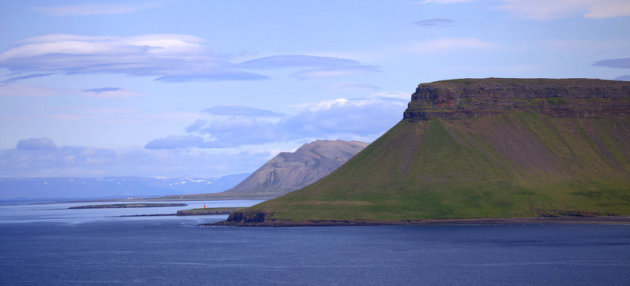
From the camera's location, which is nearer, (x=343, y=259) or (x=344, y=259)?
(x=344, y=259)

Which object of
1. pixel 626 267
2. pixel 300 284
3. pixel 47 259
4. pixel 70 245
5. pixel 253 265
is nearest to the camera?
pixel 300 284

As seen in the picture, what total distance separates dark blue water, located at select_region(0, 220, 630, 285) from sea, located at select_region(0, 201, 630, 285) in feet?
0.54

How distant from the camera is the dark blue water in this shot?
120 metres

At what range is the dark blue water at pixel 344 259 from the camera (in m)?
120

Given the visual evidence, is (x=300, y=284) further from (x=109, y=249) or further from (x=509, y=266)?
(x=109, y=249)

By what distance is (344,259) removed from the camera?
14512cm

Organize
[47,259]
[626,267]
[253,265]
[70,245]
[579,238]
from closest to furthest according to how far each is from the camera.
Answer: [626,267] → [253,265] → [47,259] → [579,238] → [70,245]

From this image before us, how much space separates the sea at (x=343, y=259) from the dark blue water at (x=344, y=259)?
0.54ft

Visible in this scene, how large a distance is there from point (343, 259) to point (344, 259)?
0.72 ft

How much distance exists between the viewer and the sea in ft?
393

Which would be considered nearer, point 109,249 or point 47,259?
point 47,259

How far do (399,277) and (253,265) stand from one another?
30.0 m

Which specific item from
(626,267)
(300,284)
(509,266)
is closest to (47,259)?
(300,284)

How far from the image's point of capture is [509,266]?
12975 centimetres
